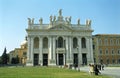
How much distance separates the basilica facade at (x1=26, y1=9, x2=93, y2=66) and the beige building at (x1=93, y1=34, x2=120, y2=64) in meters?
7.50

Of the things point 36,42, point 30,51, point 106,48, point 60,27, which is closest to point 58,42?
point 60,27

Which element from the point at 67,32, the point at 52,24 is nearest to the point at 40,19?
the point at 52,24

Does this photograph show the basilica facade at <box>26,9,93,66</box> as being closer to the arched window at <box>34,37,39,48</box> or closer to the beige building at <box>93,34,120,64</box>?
the arched window at <box>34,37,39,48</box>

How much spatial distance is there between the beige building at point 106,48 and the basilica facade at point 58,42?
750cm

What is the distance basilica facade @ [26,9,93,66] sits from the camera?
275 ft

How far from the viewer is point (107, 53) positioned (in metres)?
94.1

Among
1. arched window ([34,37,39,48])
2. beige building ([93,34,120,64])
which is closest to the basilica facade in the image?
arched window ([34,37,39,48])

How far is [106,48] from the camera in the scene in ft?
308

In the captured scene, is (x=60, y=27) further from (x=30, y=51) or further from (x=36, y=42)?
(x=30, y=51)

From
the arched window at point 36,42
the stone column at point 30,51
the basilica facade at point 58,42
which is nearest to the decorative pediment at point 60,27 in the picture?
the basilica facade at point 58,42

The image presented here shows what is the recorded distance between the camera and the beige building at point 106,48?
9375cm

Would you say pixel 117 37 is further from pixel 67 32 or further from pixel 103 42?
pixel 67 32

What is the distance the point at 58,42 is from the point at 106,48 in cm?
2064

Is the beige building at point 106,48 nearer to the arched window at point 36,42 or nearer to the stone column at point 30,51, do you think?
the arched window at point 36,42
